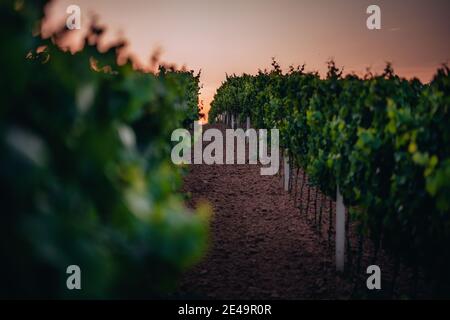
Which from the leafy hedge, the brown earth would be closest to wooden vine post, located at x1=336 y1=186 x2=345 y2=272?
the brown earth

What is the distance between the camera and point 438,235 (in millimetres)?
4680

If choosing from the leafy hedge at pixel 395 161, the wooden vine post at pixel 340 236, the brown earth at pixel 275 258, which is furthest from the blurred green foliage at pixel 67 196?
the wooden vine post at pixel 340 236

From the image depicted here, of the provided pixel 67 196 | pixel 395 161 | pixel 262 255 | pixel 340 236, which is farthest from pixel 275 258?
pixel 67 196

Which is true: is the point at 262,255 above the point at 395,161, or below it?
below

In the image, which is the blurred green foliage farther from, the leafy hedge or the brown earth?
the brown earth

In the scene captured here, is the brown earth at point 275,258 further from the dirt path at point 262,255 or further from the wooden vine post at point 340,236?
the wooden vine post at point 340,236

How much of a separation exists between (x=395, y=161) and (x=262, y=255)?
10.2ft

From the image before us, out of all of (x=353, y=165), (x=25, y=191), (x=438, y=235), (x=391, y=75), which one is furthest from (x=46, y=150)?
(x=391, y=75)

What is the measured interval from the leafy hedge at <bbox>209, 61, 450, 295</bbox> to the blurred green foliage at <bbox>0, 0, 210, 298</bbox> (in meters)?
3.30

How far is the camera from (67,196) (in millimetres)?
1600

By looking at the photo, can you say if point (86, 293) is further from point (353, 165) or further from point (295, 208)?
point (295, 208)

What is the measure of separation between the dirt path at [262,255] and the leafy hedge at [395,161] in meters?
1.21

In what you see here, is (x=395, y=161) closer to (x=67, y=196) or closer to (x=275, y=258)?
(x=275, y=258)
